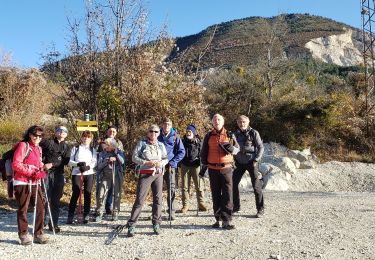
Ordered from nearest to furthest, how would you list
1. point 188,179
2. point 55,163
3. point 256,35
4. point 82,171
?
1. point 55,163
2. point 82,171
3. point 188,179
4. point 256,35

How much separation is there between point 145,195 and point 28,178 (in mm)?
1803

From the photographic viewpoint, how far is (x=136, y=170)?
684 centimetres

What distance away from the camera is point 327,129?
18281 millimetres

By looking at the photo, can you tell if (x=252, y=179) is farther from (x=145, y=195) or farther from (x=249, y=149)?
(x=145, y=195)

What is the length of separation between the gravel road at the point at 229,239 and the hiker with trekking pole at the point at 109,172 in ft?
1.33

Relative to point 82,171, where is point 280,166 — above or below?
below

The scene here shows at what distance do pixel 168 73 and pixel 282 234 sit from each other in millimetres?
7000

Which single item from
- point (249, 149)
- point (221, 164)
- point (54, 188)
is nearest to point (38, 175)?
point (54, 188)

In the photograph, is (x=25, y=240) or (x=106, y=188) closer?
(x=25, y=240)

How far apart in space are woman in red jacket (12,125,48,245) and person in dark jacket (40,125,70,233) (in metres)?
0.38

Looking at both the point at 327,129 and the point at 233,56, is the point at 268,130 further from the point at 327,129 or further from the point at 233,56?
the point at 233,56

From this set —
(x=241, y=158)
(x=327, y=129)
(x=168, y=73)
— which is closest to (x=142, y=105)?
(x=168, y=73)

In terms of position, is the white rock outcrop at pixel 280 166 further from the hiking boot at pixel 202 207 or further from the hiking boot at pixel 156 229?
the hiking boot at pixel 156 229

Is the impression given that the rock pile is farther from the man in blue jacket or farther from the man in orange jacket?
the man in orange jacket
